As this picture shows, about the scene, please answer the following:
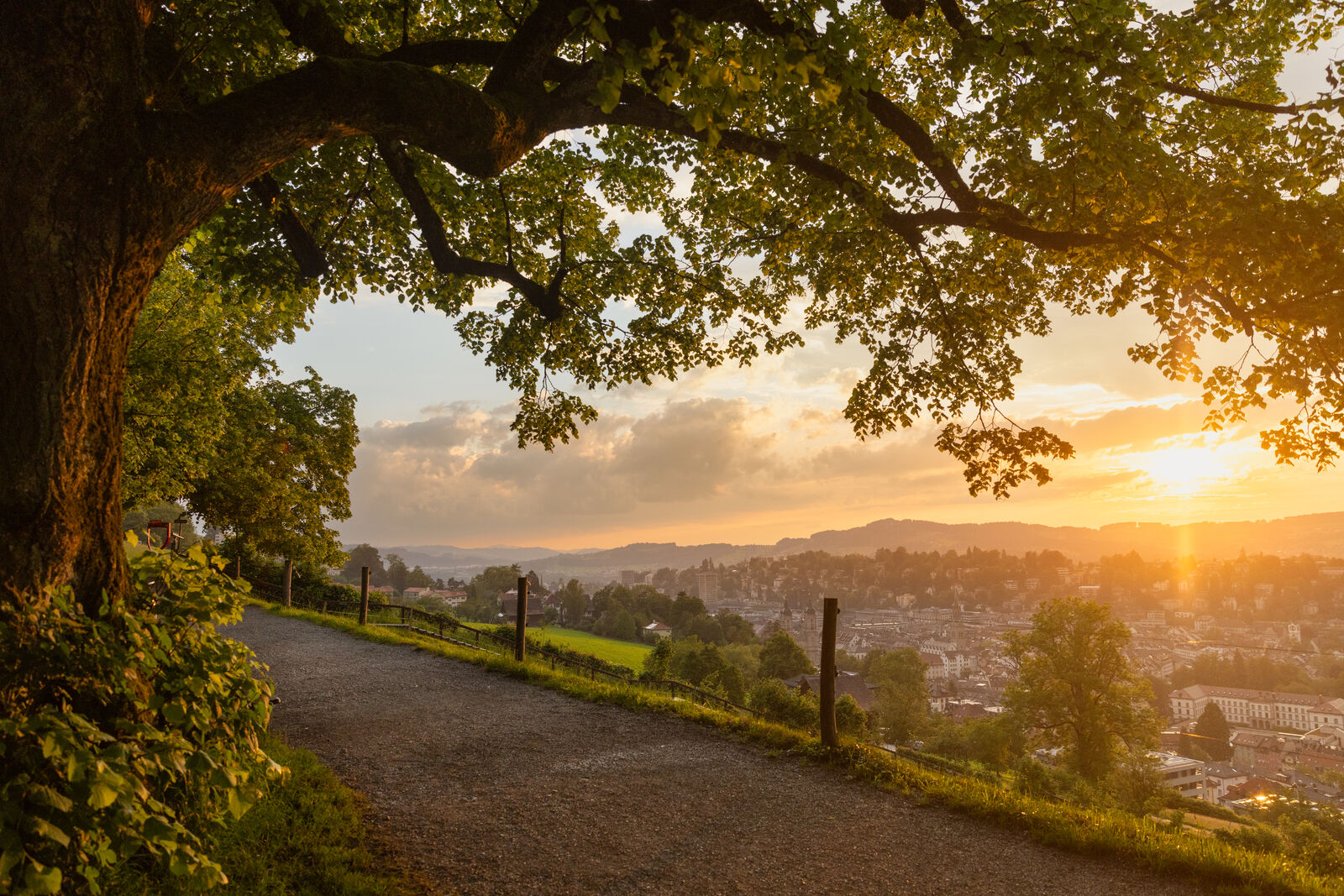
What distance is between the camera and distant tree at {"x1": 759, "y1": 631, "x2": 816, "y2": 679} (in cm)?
5088

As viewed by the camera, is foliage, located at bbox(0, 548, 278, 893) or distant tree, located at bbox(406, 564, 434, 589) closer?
foliage, located at bbox(0, 548, 278, 893)

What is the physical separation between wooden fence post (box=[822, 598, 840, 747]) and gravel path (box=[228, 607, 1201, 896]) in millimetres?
618

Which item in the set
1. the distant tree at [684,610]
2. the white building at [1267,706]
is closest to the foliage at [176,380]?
the white building at [1267,706]

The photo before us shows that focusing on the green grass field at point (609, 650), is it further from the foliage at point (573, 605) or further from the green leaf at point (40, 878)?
the green leaf at point (40, 878)

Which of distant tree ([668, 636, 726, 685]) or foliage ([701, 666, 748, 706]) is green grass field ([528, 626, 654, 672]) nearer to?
distant tree ([668, 636, 726, 685])

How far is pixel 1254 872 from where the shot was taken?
439 centimetres

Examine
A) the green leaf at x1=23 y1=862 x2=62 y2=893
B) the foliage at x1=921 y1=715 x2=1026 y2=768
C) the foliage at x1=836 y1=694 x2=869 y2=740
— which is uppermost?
the green leaf at x1=23 y1=862 x2=62 y2=893

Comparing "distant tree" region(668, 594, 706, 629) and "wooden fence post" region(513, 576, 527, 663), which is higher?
"wooden fence post" region(513, 576, 527, 663)

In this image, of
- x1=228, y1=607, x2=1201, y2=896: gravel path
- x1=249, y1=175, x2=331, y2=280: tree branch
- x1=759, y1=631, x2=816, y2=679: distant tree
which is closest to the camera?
x1=228, y1=607, x2=1201, y2=896: gravel path

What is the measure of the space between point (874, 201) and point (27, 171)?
6.24 m

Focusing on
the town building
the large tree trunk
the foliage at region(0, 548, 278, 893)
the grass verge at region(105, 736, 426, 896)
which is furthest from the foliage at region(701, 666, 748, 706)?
the large tree trunk

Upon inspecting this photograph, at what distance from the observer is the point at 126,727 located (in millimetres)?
2902

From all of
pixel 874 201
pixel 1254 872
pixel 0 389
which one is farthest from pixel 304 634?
pixel 1254 872

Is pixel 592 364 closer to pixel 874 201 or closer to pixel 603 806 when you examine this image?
pixel 874 201
